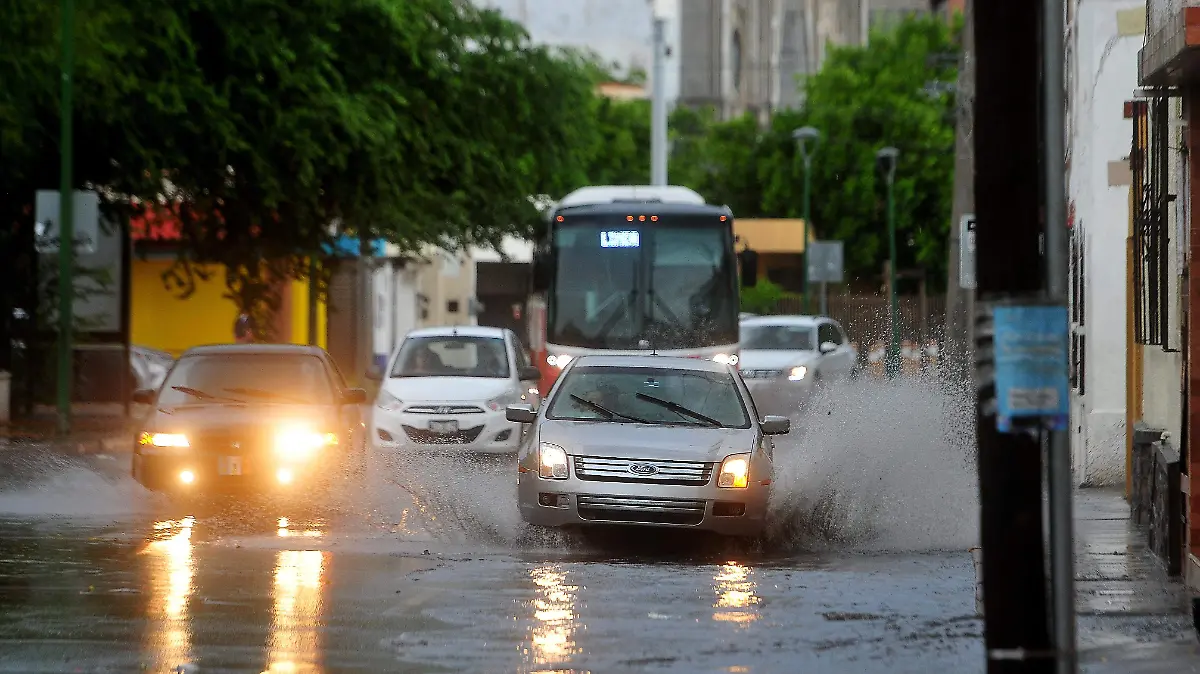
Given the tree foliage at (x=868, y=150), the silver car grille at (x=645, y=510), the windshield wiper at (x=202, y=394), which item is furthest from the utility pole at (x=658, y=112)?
the silver car grille at (x=645, y=510)

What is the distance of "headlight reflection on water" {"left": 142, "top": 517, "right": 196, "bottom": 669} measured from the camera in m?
9.84

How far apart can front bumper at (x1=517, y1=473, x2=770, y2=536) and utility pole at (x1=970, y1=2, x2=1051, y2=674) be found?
7791mm

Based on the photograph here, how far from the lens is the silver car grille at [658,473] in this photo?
1467 cm

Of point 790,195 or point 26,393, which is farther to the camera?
point 790,195

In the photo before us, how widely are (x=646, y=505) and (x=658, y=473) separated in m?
0.23

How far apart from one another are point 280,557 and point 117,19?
15.7m

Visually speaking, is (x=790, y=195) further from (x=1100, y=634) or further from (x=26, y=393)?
(x=1100, y=634)

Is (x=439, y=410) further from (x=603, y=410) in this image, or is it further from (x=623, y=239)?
(x=603, y=410)

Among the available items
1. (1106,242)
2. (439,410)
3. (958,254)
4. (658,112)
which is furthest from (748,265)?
(658,112)

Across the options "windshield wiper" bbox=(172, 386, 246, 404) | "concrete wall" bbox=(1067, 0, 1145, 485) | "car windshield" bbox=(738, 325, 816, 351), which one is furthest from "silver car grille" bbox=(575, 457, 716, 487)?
"car windshield" bbox=(738, 325, 816, 351)

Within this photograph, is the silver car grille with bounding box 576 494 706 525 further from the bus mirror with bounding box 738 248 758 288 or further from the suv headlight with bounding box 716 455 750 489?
the bus mirror with bounding box 738 248 758 288

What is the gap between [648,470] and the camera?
14.7m

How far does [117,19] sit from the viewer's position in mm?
28031

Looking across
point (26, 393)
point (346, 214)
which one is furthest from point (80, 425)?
point (346, 214)
